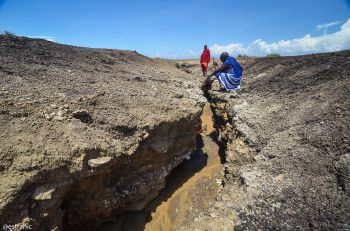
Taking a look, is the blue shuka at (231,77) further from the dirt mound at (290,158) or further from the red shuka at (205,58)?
the red shuka at (205,58)

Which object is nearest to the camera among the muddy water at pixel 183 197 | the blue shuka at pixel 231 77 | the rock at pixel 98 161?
the rock at pixel 98 161

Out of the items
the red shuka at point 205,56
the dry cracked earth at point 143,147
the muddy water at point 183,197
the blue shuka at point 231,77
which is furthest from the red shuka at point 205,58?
the muddy water at point 183,197

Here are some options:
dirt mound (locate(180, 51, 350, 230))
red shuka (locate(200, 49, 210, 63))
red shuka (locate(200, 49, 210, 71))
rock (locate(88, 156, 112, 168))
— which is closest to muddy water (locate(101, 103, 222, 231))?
dirt mound (locate(180, 51, 350, 230))

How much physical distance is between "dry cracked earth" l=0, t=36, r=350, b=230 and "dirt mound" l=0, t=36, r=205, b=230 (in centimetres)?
2

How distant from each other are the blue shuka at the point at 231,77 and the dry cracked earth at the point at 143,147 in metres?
1.19

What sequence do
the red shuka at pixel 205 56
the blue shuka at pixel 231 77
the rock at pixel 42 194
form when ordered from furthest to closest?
the red shuka at pixel 205 56 < the blue shuka at pixel 231 77 < the rock at pixel 42 194

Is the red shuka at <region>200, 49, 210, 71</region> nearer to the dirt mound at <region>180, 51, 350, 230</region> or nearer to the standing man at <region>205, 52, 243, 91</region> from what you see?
the standing man at <region>205, 52, 243, 91</region>

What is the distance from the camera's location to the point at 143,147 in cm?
438

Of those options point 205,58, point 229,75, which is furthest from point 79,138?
point 205,58

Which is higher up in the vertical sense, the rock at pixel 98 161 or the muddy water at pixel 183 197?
the rock at pixel 98 161

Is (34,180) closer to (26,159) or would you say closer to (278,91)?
(26,159)

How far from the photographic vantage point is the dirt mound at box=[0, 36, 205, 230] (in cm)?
302

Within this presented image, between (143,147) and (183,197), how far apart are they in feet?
4.95

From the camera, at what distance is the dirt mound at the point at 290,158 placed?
120 inches
